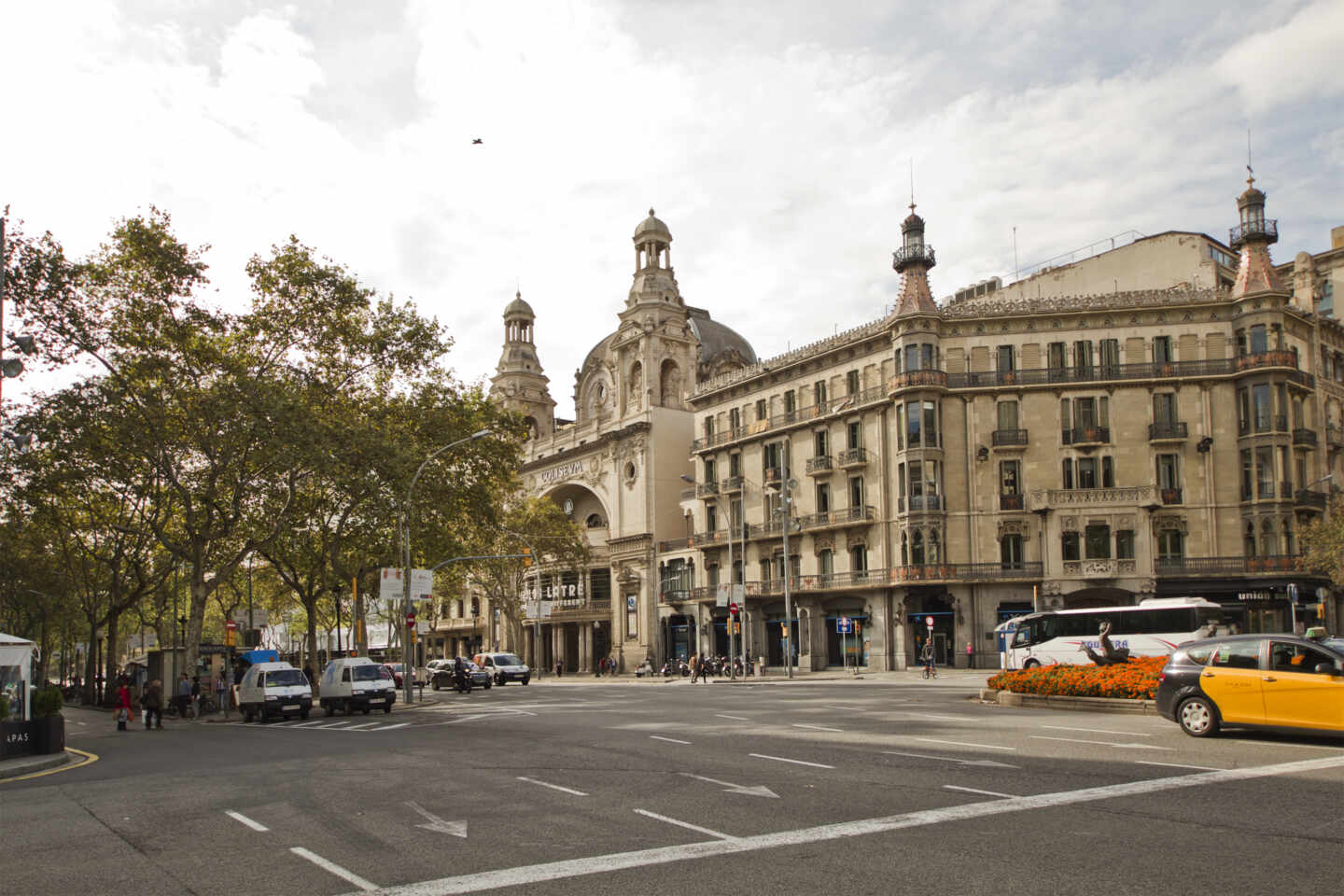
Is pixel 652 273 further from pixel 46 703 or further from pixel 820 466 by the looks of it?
pixel 46 703

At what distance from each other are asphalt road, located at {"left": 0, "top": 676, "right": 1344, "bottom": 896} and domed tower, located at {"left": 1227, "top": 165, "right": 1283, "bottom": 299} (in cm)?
3798

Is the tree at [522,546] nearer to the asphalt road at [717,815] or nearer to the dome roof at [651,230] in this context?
the dome roof at [651,230]

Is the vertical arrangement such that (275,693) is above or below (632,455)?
below

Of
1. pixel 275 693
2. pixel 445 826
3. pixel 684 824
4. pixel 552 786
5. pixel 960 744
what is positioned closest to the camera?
pixel 684 824

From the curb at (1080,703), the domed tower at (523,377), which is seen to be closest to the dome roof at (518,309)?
the domed tower at (523,377)

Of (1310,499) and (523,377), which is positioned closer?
(1310,499)

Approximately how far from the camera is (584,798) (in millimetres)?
12133

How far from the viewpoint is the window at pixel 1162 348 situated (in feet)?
169

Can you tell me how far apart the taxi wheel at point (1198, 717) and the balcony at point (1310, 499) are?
38139mm

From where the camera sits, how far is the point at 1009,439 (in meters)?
52.3

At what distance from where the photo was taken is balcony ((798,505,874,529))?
55156mm

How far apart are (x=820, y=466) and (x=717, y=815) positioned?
4804cm

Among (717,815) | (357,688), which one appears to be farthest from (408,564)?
(717,815)

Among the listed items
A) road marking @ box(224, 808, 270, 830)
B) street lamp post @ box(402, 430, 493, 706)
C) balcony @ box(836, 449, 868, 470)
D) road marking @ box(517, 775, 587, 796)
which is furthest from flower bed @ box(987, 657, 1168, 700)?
balcony @ box(836, 449, 868, 470)
